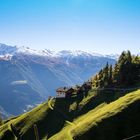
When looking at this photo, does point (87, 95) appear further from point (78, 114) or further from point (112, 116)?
point (112, 116)

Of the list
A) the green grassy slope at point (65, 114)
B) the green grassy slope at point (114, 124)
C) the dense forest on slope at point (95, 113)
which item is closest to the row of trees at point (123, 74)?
the dense forest on slope at point (95, 113)

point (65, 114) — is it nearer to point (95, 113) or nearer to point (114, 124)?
point (95, 113)

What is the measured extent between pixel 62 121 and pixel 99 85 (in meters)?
35.1

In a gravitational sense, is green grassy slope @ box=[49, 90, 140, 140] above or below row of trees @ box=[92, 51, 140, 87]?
below

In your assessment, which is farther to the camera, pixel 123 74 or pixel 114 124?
pixel 123 74

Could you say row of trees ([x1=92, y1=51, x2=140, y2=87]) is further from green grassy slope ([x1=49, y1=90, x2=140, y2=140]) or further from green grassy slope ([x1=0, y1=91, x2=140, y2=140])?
green grassy slope ([x1=49, y1=90, x2=140, y2=140])

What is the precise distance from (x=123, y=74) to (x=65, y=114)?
3438 cm

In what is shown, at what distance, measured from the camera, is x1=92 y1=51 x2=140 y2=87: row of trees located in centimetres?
16262

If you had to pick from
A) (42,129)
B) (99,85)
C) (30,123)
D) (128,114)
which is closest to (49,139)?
(42,129)

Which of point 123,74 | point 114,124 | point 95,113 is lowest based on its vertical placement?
point 95,113

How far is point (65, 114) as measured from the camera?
15225cm

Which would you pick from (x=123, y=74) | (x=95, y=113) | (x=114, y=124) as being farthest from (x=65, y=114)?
(x=114, y=124)

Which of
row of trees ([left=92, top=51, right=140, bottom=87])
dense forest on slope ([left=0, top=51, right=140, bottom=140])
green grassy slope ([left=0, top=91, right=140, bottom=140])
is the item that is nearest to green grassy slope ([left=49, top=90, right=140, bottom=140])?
dense forest on slope ([left=0, top=51, right=140, bottom=140])

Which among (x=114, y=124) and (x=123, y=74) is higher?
(x=123, y=74)
